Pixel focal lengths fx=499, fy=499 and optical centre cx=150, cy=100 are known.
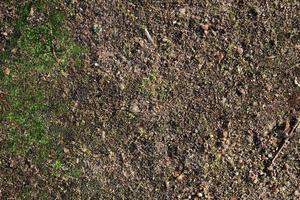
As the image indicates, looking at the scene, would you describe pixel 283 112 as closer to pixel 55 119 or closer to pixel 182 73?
pixel 182 73

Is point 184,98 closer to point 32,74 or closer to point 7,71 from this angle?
point 32,74

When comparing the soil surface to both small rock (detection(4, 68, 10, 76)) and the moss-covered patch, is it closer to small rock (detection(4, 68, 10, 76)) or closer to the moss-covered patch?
the moss-covered patch

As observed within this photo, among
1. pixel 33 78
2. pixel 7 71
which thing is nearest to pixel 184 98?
pixel 33 78

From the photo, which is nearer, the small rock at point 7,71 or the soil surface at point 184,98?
the soil surface at point 184,98

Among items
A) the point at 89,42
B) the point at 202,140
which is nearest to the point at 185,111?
the point at 202,140

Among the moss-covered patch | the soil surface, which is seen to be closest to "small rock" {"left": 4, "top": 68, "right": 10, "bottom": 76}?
the moss-covered patch

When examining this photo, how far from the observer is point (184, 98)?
3.46 m

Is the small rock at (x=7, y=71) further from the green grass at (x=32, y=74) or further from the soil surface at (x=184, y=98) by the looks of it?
the soil surface at (x=184, y=98)

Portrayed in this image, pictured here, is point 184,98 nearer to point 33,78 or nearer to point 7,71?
point 33,78

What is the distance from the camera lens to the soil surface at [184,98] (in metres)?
3.40

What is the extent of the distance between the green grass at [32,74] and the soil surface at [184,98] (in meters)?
0.09

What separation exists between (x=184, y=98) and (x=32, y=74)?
1.08 m

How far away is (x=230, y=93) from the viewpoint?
11.3ft

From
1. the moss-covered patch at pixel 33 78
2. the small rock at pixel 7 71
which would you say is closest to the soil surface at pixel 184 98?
the moss-covered patch at pixel 33 78
